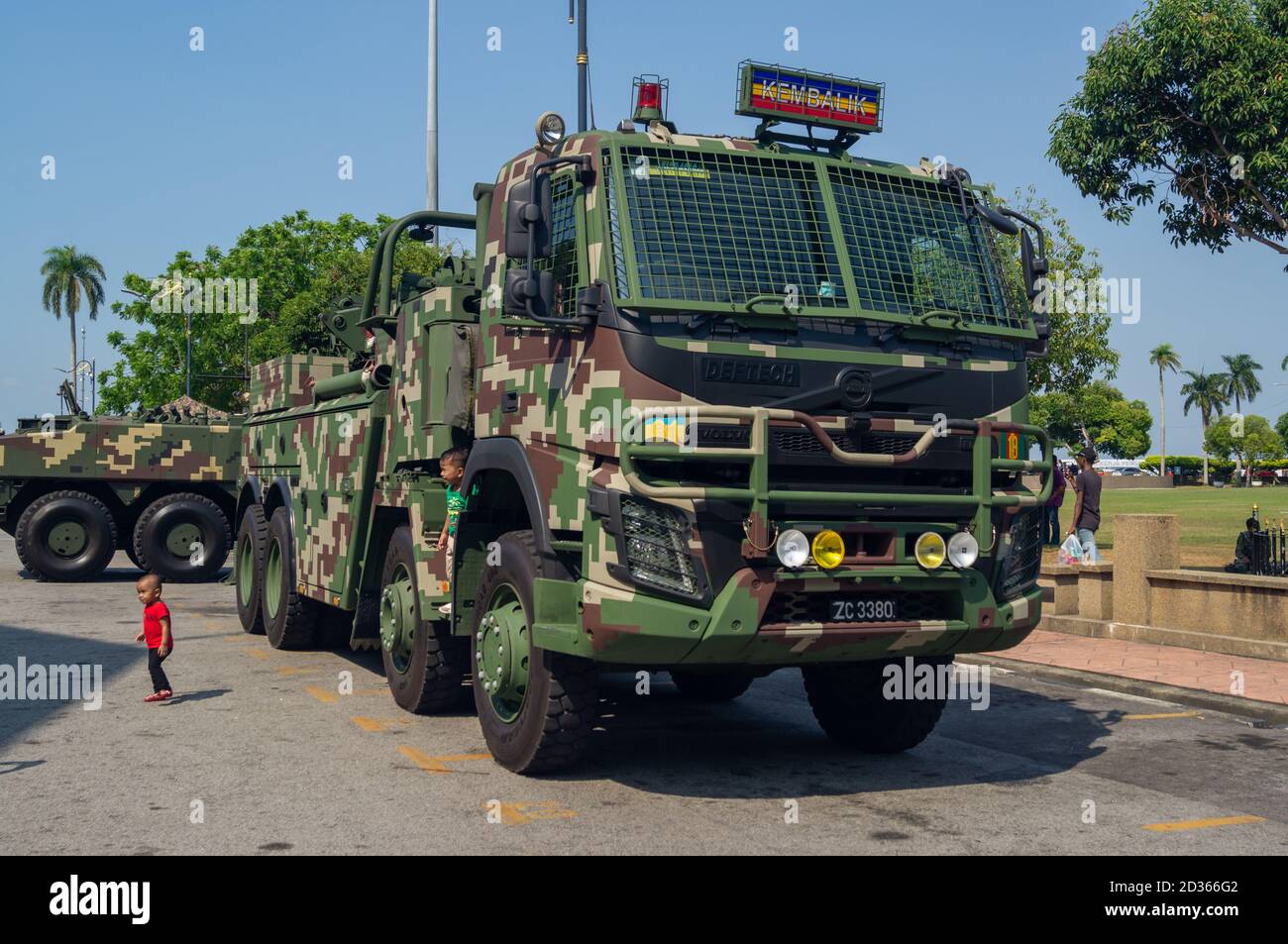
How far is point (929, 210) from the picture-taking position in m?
7.35

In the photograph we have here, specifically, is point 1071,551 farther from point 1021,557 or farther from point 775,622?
point 775,622

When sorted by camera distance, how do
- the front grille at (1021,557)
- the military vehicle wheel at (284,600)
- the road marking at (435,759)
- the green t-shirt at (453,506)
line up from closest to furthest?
1. the front grille at (1021,557)
2. the road marking at (435,759)
3. the green t-shirt at (453,506)
4. the military vehicle wheel at (284,600)

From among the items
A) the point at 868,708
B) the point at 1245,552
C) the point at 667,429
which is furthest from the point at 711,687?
the point at 1245,552

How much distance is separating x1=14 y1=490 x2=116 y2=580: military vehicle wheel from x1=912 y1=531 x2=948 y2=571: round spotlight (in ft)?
53.1

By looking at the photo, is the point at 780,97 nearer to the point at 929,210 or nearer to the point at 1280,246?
the point at 929,210

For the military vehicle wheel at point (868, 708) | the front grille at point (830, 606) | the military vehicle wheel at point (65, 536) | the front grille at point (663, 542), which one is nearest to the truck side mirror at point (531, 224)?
the front grille at point (663, 542)

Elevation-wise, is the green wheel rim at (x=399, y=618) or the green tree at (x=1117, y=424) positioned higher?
the green tree at (x=1117, y=424)

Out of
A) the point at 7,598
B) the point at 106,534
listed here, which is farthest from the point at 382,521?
the point at 106,534

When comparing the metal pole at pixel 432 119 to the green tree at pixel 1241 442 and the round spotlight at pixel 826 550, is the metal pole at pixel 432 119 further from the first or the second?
the green tree at pixel 1241 442

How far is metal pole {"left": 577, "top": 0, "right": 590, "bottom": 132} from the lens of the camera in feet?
59.0

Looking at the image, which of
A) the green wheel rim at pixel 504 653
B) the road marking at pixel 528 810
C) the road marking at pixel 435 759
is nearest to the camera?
the road marking at pixel 528 810

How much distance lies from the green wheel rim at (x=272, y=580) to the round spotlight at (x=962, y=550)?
24.1 feet

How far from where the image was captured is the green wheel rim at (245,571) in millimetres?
13445

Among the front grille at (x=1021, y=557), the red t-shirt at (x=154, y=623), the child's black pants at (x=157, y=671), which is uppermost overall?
the front grille at (x=1021, y=557)
